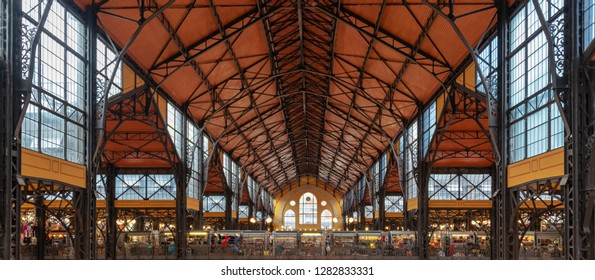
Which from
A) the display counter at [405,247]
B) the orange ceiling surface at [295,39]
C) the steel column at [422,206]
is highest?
the orange ceiling surface at [295,39]

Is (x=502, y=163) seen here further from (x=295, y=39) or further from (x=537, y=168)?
(x=295, y=39)

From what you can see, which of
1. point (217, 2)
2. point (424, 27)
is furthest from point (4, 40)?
point (424, 27)

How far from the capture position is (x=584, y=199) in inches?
901

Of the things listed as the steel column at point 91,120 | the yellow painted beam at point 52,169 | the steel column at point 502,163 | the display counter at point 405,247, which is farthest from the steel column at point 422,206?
the yellow painted beam at point 52,169

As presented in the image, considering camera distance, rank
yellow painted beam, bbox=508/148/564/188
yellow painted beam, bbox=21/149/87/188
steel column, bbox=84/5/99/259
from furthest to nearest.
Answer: steel column, bbox=84/5/99/259
yellow painted beam, bbox=21/149/87/188
yellow painted beam, bbox=508/148/564/188

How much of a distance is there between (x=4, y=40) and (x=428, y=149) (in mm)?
30648

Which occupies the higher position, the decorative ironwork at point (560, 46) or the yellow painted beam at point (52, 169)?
the decorative ironwork at point (560, 46)

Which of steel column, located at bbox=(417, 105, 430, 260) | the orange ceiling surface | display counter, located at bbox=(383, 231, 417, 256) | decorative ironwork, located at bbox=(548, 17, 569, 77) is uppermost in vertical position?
the orange ceiling surface

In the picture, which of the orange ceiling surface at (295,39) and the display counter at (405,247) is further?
the display counter at (405,247)

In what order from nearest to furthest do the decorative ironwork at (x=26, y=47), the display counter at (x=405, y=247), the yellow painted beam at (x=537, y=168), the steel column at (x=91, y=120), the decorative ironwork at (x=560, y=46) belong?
the decorative ironwork at (x=560, y=46) < the decorative ironwork at (x=26, y=47) < the yellow painted beam at (x=537, y=168) < the steel column at (x=91, y=120) < the display counter at (x=405, y=247)

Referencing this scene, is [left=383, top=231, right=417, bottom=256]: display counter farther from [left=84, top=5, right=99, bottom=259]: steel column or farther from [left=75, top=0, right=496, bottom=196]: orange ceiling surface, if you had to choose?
[left=84, top=5, right=99, bottom=259]: steel column

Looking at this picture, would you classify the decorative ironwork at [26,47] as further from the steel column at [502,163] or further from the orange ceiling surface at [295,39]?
the steel column at [502,163]

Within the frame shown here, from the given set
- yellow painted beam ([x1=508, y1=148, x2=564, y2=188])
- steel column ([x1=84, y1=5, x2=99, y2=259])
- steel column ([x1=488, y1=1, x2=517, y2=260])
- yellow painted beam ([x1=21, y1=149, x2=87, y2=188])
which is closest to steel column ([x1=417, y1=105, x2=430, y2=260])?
steel column ([x1=488, y1=1, x2=517, y2=260])

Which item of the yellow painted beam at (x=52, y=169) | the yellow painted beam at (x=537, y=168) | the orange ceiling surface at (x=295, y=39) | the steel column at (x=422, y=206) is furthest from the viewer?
the steel column at (x=422, y=206)
